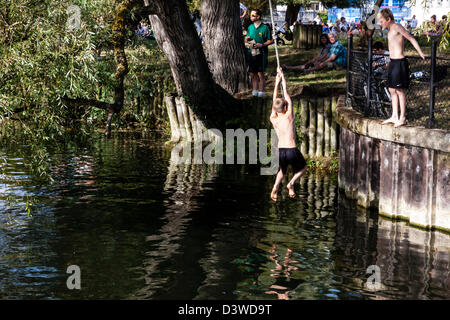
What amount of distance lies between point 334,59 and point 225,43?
374 cm

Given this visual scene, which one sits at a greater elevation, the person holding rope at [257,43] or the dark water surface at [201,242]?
the person holding rope at [257,43]

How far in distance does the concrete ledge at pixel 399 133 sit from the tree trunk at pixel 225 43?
21.0 ft

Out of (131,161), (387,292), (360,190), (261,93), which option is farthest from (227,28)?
(387,292)

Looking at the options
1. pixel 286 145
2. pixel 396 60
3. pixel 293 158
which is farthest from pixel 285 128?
pixel 396 60

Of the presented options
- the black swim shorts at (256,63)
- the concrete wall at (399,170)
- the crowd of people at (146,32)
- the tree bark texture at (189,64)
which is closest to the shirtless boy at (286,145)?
the concrete wall at (399,170)

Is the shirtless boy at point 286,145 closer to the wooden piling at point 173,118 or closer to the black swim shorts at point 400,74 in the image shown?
the black swim shorts at point 400,74

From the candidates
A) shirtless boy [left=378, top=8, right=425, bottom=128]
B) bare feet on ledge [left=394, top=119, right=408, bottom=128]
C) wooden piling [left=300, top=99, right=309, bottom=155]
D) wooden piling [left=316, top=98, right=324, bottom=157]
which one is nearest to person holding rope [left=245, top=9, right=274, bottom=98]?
wooden piling [left=300, top=99, right=309, bottom=155]

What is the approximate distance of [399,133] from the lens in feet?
42.3

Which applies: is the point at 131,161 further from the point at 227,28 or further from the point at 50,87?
the point at 50,87

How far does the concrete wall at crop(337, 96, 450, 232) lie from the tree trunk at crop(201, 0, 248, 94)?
21.0ft

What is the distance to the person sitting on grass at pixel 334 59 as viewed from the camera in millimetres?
22766

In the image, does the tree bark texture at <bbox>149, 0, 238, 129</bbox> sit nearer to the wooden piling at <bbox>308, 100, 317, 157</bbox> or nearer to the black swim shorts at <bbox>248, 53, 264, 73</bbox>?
the black swim shorts at <bbox>248, 53, 264, 73</bbox>
